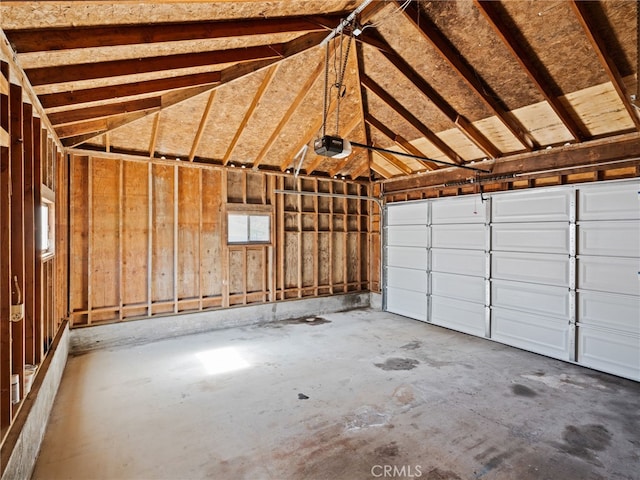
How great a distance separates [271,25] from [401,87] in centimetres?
256

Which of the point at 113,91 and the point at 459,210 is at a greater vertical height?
the point at 113,91

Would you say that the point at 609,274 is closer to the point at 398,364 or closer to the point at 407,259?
the point at 398,364

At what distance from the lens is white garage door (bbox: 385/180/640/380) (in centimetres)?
504

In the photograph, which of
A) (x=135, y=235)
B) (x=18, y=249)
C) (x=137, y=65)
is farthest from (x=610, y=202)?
(x=135, y=235)

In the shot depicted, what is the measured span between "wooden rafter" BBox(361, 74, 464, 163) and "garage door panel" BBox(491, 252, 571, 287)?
2242 millimetres

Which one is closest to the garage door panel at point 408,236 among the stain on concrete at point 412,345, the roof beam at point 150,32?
the stain on concrete at point 412,345

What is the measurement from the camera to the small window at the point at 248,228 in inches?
304

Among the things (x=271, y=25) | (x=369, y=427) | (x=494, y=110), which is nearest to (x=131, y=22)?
(x=271, y=25)

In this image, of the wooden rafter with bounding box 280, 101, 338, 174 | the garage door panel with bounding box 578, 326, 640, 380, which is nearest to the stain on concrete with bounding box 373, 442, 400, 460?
the garage door panel with bounding box 578, 326, 640, 380

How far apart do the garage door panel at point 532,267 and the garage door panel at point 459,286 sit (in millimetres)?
448

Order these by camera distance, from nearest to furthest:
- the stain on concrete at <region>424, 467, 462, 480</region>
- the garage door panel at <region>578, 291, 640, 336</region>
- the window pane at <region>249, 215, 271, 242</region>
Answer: the stain on concrete at <region>424, 467, 462, 480</region>, the garage door panel at <region>578, 291, 640, 336</region>, the window pane at <region>249, 215, 271, 242</region>

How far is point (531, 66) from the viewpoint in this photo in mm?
4305

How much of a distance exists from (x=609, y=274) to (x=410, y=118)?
399 cm

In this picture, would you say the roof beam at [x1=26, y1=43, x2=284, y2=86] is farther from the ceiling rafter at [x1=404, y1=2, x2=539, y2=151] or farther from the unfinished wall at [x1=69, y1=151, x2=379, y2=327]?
the unfinished wall at [x1=69, y1=151, x2=379, y2=327]
